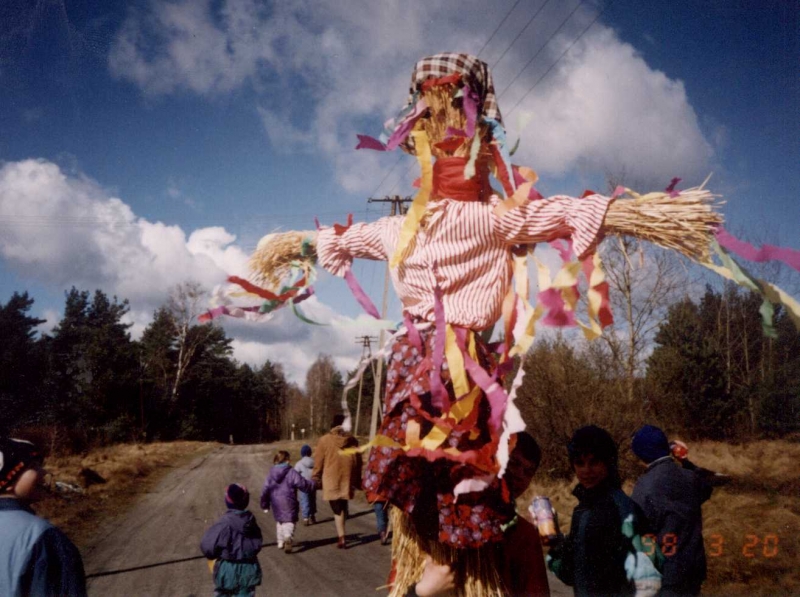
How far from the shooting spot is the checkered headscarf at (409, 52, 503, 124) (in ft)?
5.14

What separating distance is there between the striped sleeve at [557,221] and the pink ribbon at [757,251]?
0.26 m

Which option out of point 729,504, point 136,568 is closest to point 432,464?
point 136,568

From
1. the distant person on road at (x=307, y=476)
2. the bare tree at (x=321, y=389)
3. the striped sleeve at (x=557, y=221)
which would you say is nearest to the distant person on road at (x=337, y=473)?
the distant person on road at (x=307, y=476)

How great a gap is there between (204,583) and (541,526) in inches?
214

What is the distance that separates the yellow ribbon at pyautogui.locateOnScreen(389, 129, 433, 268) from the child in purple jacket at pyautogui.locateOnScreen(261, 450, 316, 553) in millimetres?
7040

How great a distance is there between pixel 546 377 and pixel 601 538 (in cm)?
857

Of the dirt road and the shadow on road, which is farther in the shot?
the shadow on road

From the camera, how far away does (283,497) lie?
25.5 feet

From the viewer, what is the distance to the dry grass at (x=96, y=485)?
9.70m

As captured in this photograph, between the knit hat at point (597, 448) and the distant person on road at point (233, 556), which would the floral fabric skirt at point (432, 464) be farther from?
the distant person on road at point (233, 556)

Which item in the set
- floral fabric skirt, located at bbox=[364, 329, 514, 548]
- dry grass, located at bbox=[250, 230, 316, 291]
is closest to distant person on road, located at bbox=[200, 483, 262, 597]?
dry grass, located at bbox=[250, 230, 316, 291]

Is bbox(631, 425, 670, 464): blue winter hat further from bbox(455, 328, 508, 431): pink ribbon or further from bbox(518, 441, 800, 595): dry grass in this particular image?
bbox(518, 441, 800, 595): dry grass

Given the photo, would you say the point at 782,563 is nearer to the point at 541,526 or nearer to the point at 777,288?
the point at 541,526

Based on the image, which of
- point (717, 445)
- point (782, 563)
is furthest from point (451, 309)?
point (717, 445)
